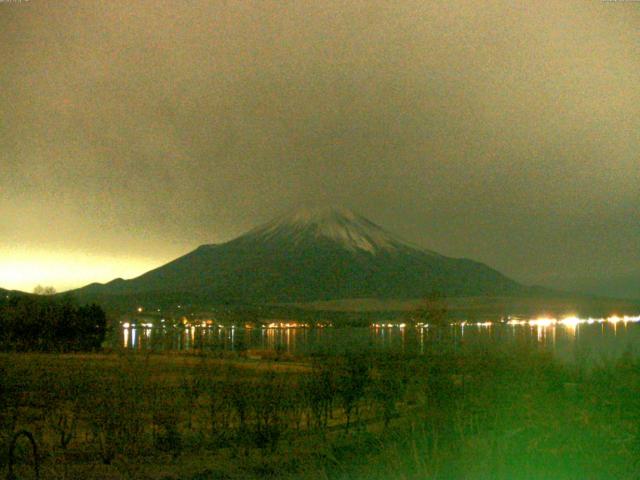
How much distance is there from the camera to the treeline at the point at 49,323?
45909 millimetres

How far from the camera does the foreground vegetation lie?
30.8 feet

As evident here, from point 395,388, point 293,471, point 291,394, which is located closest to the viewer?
point 293,471

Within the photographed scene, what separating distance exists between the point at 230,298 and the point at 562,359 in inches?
7019

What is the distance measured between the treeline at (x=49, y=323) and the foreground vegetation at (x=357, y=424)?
2352 cm

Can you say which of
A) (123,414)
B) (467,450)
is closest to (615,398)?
(467,450)

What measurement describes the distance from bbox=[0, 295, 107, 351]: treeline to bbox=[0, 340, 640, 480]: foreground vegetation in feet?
77.2

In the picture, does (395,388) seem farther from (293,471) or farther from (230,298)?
(230,298)

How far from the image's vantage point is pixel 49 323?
2034 inches

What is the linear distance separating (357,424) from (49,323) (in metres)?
37.1

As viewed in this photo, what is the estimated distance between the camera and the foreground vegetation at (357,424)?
30.8ft

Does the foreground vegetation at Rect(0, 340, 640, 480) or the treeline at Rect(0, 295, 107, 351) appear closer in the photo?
the foreground vegetation at Rect(0, 340, 640, 480)

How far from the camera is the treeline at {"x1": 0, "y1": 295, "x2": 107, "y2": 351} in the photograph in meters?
45.9

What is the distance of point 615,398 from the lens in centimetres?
1192

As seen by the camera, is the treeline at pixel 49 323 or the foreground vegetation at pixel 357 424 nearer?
the foreground vegetation at pixel 357 424
